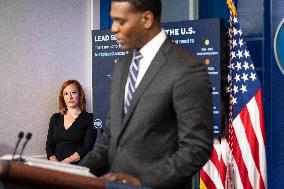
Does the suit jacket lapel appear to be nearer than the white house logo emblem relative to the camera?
Yes

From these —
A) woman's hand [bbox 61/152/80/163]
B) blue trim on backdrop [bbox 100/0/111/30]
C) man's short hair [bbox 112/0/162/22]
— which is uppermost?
blue trim on backdrop [bbox 100/0/111/30]

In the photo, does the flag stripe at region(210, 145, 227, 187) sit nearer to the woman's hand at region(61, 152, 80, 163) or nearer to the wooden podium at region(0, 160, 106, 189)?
the woman's hand at region(61, 152, 80, 163)

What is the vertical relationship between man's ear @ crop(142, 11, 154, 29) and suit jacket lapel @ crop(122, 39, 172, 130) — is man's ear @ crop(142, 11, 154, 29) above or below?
above

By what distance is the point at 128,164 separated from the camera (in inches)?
72.7

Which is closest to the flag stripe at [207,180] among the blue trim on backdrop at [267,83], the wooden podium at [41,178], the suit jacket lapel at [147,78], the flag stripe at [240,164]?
the flag stripe at [240,164]

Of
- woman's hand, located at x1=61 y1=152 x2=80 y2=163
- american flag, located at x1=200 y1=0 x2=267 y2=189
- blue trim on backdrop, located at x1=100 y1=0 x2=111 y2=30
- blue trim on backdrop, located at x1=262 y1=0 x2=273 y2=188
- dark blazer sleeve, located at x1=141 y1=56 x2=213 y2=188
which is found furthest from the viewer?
blue trim on backdrop, located at x1=100 y1=0 x2=111 y2=30

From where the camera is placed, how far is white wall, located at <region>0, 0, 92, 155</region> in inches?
209

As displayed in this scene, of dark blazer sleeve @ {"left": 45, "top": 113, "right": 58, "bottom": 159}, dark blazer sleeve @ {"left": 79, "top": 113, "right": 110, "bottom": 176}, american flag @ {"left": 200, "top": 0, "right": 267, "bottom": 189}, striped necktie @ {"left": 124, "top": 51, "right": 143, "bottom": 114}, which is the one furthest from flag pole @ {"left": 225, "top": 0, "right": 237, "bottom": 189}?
striped necktie @ {"left": 124, "top": 51, "right": 143, "bottom": 114}

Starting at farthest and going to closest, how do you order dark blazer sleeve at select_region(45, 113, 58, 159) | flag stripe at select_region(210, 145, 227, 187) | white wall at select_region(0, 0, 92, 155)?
white wall at select_region(0, 0, 92, 155), dark blazer sleeve at select_region(45, 113, 58, 159), flag stripe at select_region(210, 145, 227, 187)

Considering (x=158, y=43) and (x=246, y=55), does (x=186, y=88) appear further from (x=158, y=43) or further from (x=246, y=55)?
(x=246, y=55)

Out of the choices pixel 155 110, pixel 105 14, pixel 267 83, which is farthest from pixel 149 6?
pixel 105 14

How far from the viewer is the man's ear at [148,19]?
182cm

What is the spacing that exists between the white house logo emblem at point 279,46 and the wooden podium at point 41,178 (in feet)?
9.92

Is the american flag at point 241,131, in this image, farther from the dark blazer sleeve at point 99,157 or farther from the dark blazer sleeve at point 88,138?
the dark blazer sleeve at point 99,157
